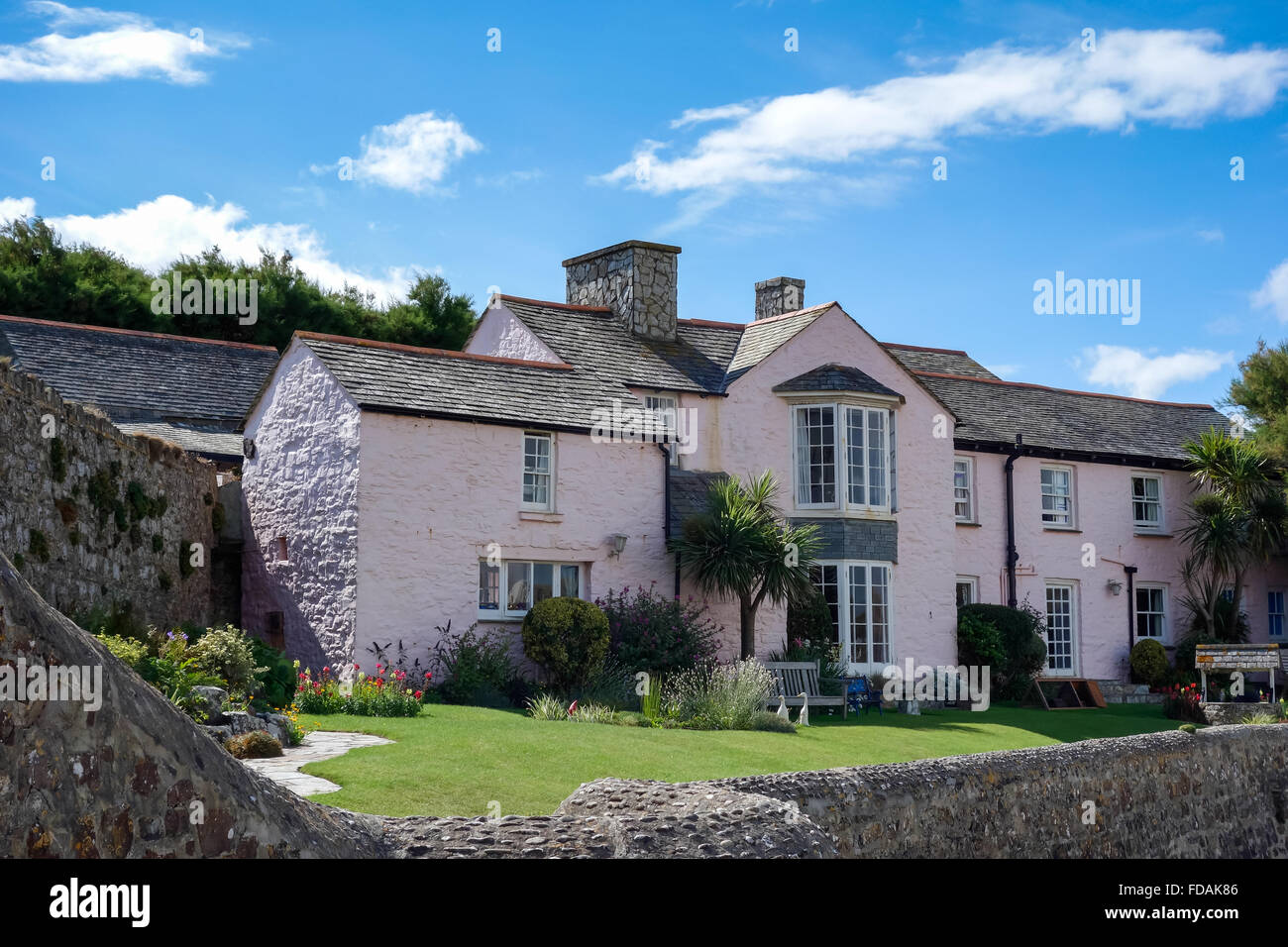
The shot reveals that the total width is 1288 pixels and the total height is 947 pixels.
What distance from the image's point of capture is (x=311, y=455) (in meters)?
20.2

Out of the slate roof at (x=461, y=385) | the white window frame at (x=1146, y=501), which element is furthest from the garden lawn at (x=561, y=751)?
the white window frame at (x=1146, y=501)

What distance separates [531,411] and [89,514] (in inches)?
320

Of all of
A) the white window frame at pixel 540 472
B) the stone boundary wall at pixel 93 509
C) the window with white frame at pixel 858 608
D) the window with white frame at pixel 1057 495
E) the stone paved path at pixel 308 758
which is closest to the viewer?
the stone paved path at pixel 308 758

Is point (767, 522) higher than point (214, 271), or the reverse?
point (214, 271)

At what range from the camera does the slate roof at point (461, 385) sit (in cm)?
1978

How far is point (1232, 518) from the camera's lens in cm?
2798

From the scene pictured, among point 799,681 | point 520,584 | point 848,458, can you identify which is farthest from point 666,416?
point 799,681

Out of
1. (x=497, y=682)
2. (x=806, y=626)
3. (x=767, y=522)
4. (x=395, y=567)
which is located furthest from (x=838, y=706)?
(x=395, y=567)

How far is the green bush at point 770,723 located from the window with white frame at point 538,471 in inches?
218

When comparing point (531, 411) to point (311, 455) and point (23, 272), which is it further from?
point (23, 272)

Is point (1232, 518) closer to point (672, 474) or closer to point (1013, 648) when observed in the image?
point (1013, 648)

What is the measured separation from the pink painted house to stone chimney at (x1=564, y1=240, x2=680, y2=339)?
0.05 m

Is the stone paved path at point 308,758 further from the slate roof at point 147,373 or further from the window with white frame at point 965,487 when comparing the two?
the window with white frame at point 965,487

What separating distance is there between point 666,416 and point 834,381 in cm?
340
